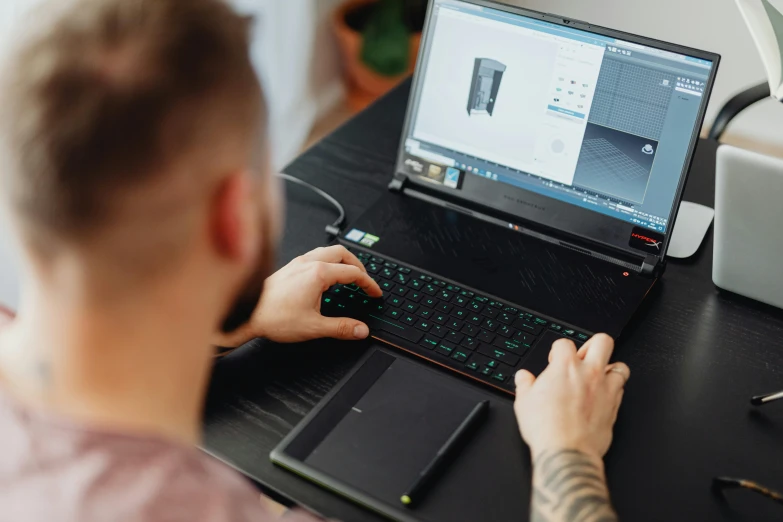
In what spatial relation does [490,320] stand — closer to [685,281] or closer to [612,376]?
[612,376]

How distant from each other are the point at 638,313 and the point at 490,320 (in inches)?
8.1

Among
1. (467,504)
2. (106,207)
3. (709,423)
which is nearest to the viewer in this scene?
(106,207)

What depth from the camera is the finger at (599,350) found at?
38.1 inches

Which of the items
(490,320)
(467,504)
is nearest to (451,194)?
(490,320)

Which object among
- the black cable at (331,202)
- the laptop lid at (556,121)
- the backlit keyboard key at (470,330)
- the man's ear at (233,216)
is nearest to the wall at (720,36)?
the laptop lid at (556,121)

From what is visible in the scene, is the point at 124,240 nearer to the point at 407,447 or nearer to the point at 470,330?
the point at 407,447

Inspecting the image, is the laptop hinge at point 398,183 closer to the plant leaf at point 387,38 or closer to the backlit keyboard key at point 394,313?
the backlit keyboard key at point 394,313

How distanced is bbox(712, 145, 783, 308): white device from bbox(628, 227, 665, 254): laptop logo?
0.08m

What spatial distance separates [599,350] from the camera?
976 mm

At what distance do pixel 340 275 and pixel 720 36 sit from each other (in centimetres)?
180

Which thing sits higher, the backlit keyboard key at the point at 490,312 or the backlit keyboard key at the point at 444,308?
the backlit keyboard key at the point at 490,312

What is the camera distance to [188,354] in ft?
2.33

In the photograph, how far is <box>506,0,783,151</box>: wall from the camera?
2385 mm

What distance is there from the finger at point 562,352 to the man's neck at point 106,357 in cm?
45
